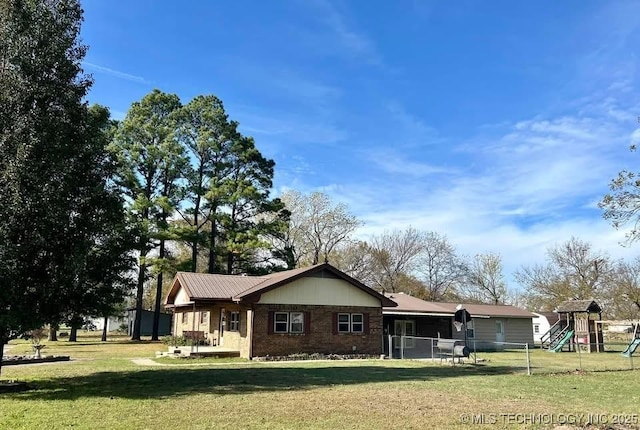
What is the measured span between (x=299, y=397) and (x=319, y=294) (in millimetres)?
14018

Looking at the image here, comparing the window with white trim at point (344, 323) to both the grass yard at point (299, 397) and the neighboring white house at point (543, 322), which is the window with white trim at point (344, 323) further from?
the neighboring white house at point (543, 322)

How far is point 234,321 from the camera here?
2766 centimetres

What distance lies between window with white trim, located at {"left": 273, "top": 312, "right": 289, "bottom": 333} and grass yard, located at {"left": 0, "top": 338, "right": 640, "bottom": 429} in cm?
544

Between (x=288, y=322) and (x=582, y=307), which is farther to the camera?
(x=582, y=307)

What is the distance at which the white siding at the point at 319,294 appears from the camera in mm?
25297

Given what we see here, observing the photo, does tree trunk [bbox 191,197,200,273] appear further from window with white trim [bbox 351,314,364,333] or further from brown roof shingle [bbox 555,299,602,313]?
brown roof shingle [bbox 555,299,602,313]

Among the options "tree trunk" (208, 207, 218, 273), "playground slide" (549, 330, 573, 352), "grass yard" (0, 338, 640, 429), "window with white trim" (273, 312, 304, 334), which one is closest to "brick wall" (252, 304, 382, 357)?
"window with white trim" (273, 312, 304, 334)

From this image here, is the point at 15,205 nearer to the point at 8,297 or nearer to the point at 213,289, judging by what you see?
the point at 8,297

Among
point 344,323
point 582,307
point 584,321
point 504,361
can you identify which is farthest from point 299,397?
point 584,321

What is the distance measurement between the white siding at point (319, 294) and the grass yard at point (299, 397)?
19.6 ft

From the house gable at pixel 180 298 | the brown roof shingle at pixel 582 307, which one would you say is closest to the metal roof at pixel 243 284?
the house gable at pixel 180 298

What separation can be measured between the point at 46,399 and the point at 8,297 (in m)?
2.73

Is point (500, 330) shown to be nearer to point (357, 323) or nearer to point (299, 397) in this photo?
point (357, 323)

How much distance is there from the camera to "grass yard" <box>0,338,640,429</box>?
9.34 meters
